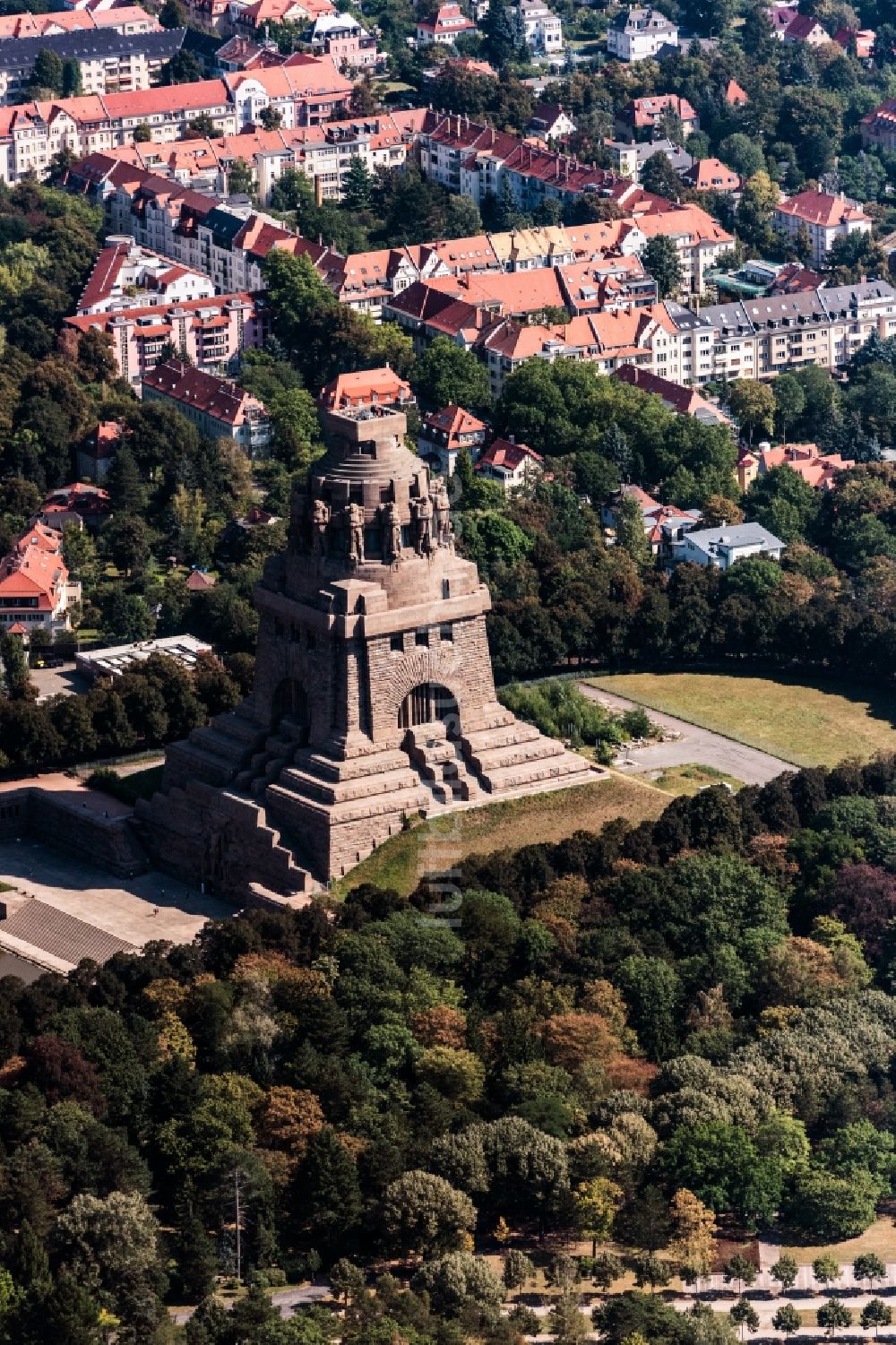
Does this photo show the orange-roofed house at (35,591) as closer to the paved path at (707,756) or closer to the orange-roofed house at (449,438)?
the orange-roofed house at (449,438)

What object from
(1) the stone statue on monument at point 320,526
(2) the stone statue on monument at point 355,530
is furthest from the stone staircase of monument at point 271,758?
(2) the stone statue on monument at point 355,530

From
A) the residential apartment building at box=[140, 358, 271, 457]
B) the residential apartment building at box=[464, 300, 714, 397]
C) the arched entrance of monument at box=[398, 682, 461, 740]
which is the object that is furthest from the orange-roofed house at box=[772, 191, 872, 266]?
the arched entrance of monument at box=[398, 682, 461, 740]

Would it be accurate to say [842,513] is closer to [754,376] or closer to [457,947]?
[754,376]

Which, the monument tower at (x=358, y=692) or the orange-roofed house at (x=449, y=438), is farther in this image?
the orange-roofed house at (x=449, y=438)

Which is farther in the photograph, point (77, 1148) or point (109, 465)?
point (109, 465)

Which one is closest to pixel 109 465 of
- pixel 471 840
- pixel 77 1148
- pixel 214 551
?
pixel 214 551

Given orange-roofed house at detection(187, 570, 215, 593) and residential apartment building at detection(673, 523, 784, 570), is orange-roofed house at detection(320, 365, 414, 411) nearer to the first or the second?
orange-roofed house at detection(187, 570, 215, 593)

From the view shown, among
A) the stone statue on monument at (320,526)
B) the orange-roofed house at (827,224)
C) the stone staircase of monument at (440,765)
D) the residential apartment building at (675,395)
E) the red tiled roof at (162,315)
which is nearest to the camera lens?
the stone statue on monument at (320,526)
